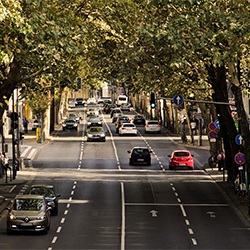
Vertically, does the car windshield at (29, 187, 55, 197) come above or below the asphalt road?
above

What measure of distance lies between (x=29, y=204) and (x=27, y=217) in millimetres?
1122

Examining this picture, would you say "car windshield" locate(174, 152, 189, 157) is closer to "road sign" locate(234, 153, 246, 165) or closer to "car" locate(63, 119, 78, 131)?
"road sign" locate(234, 153, 246, 165)

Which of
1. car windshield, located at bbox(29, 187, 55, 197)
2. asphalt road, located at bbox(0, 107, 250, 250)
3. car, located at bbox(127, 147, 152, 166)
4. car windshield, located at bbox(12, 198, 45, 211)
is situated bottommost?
asphalt road, located at bbox(0, 107, 250, 250)

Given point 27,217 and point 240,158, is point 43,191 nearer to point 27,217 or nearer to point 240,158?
point 27,217

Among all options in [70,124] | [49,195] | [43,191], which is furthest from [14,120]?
[70,124]

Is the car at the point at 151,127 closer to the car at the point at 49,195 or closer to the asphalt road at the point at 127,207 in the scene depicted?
the asphalt road at the point at 127,207

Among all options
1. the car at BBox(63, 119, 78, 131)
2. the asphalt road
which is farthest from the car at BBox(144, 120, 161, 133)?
the asphalt road

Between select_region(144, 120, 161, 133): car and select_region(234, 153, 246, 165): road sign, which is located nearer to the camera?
select_region(234, 153, 246, 165): road sign

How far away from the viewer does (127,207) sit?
33344 millimetres

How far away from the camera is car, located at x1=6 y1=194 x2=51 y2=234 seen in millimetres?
25734

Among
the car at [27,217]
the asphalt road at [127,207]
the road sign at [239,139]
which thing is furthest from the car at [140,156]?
the car at [27,217]

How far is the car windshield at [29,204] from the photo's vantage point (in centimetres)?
2647

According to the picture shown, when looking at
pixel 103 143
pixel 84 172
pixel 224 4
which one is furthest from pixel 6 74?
pixel 103 143

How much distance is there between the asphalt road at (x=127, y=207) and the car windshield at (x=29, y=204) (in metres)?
1.00
